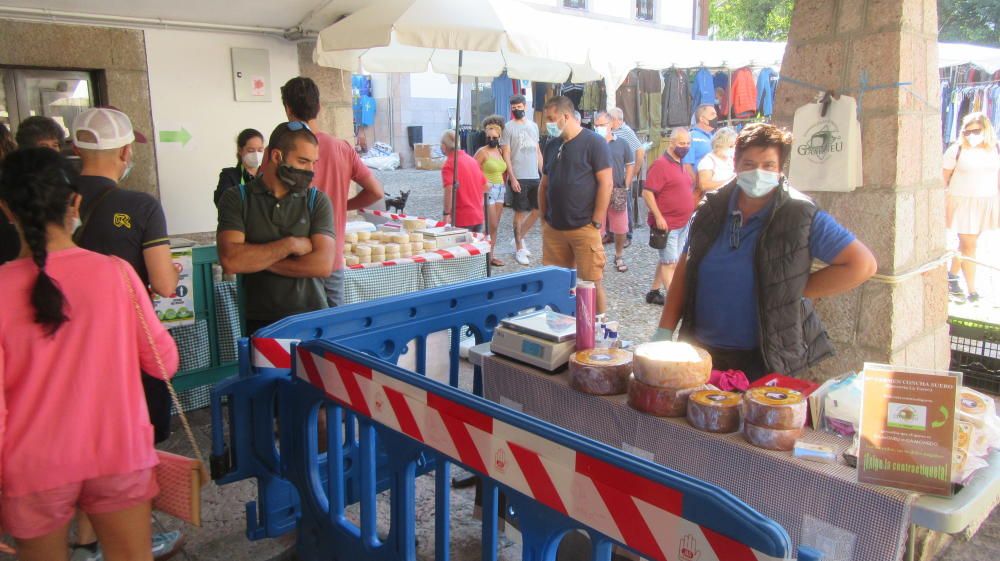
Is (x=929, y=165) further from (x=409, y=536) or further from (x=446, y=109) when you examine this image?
(x=446, y=109)

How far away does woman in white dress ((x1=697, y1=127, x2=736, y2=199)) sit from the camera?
6660 mm

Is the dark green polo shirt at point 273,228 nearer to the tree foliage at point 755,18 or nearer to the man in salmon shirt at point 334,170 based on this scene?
the man in salmon shirt at point 334,170

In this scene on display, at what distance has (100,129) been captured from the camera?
2.86 m

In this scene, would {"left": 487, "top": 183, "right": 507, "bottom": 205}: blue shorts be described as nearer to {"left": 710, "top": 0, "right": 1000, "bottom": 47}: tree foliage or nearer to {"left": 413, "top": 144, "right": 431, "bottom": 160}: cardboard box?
{"left": 413, "top": 144, "right": 431, "bottom": 160}: cardboard box

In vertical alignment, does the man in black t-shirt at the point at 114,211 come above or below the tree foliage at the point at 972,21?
below

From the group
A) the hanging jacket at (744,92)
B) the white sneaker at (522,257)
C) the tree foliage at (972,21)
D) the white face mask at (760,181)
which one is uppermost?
the tree foliage at (972,21)

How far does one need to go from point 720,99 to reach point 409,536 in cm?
1196

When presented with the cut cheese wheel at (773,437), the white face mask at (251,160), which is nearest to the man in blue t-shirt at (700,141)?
the white face mask at (251,160)

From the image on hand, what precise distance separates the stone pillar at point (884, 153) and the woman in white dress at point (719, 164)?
10.00 feet

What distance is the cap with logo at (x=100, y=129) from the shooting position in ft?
9.32

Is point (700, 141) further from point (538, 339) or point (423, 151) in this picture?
point (423, 151)

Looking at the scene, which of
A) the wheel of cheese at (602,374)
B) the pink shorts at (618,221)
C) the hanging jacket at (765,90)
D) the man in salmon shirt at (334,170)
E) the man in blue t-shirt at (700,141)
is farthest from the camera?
the hanging jacket at (765,90)

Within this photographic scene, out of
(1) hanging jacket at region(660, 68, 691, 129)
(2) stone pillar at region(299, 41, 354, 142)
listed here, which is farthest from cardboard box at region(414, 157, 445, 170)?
(2) stone pillar at region(299, 41, 354, 142)

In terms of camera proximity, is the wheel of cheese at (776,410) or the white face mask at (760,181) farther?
the white face mask at (760,181)
